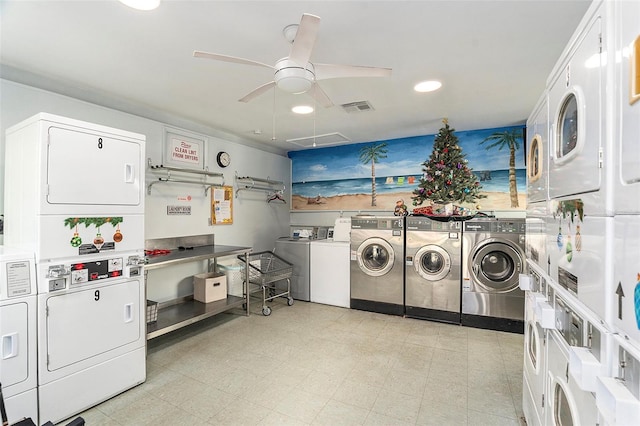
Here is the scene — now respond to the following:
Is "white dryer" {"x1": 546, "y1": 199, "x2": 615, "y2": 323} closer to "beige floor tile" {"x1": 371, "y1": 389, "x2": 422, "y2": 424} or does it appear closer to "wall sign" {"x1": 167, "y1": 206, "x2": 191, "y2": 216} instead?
"beige floor tile" {"x1": 371, "y1": 389, "x2": 422, "y2": 424}

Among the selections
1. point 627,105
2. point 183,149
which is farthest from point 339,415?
point 183,149

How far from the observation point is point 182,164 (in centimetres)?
405

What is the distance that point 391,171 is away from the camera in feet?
16.8

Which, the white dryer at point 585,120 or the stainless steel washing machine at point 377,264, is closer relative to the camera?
the white dryer at point 585,120

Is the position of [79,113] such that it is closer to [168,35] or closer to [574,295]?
[168,35]

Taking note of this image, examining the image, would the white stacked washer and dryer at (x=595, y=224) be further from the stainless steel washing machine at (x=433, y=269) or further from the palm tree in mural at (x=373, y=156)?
the palm tree in mural at (x=373, y=156)

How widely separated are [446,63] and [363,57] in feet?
2.28

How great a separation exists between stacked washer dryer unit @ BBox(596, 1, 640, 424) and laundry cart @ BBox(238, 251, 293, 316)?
12.2ft

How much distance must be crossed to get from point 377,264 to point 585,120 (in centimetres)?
356

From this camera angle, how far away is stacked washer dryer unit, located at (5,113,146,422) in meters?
2.01

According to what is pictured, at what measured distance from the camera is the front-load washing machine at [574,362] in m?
0.85

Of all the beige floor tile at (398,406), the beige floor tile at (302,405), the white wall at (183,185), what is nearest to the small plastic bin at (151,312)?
the white wall at (183,185)

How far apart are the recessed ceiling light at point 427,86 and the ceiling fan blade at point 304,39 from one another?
153cm

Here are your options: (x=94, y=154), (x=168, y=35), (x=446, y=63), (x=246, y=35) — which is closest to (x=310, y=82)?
(x=246, y=35)
